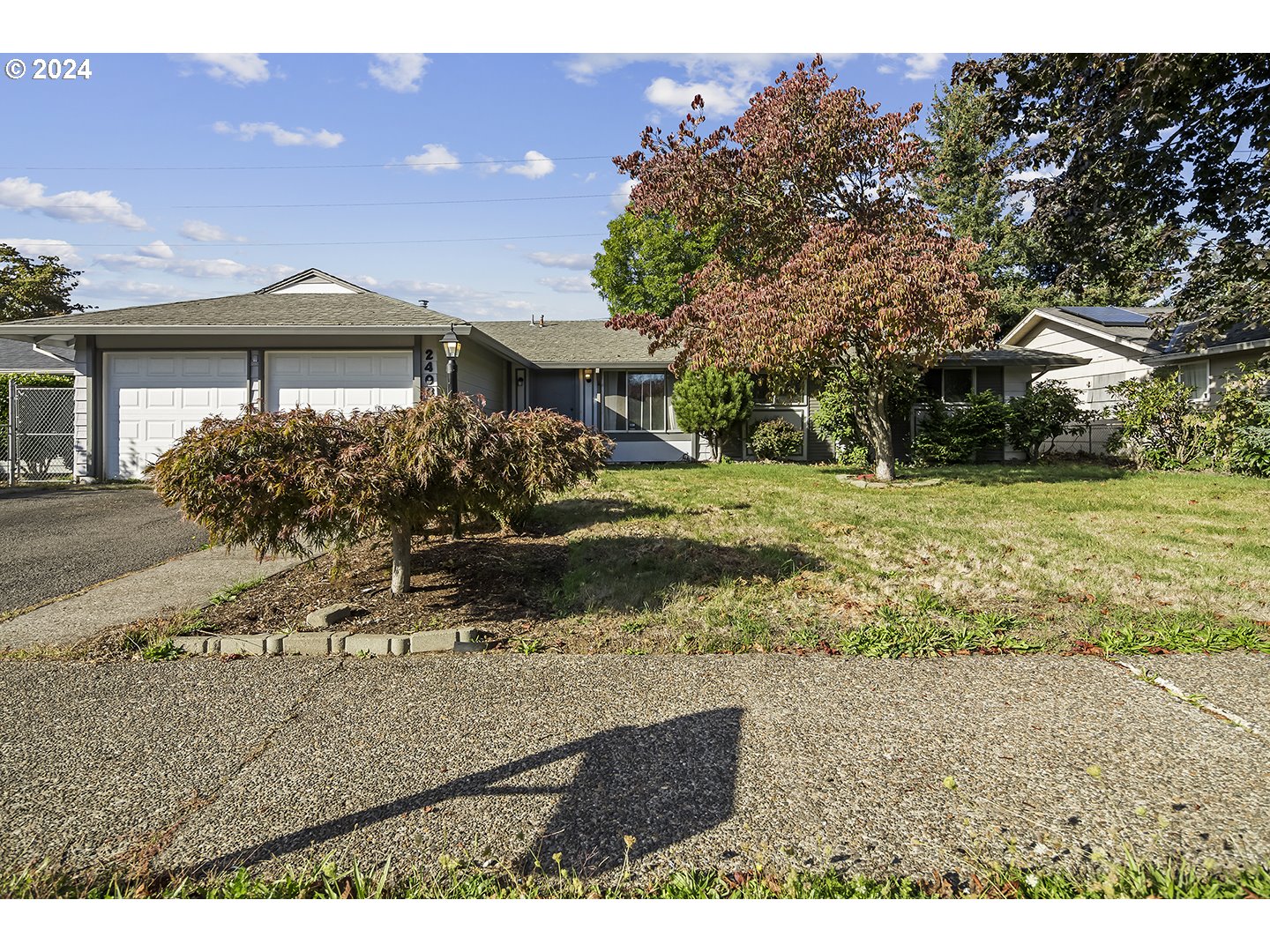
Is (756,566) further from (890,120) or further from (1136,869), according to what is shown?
(890,120)

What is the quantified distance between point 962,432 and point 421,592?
14516mm

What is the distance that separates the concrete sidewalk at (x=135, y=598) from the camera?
4.58 metres

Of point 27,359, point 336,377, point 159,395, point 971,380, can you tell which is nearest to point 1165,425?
point 971,380

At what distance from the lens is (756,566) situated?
615cm

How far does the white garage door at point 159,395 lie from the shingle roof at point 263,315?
71 centimetres

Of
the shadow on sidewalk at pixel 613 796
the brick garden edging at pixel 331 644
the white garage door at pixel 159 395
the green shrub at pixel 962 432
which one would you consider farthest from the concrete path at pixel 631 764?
the green shrub at pixel 962 432

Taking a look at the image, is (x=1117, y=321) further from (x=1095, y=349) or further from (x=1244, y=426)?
(x=1244, y=426)

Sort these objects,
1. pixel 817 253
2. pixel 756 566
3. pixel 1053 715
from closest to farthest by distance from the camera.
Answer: pixel 1053 715 → pixel 756 566 → pixel 817 253

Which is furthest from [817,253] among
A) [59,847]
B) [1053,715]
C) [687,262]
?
[687,262]

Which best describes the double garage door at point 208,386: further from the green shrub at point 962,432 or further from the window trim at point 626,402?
the green shrub at point 962,432

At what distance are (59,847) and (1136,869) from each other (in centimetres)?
337

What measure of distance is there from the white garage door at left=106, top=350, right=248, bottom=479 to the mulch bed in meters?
8.63

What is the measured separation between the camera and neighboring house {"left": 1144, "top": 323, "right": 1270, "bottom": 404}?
1411 centimetres

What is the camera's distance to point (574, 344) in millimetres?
19594
